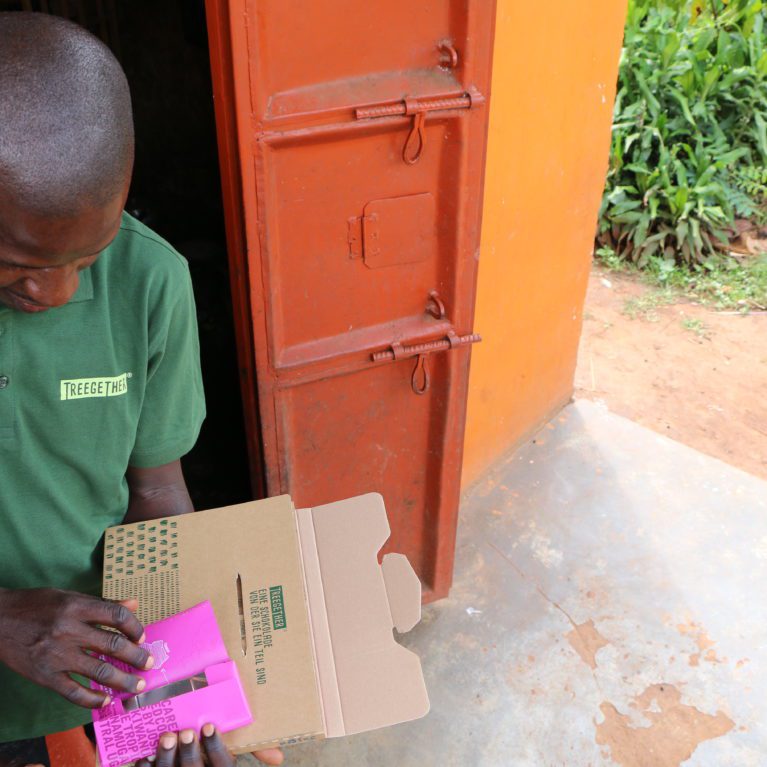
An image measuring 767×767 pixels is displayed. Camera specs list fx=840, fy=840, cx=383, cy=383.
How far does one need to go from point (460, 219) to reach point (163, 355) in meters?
0.94

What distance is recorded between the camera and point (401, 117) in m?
1.85

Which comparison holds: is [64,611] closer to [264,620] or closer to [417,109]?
[264,620]

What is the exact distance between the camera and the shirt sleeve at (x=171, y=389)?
4.35 ft

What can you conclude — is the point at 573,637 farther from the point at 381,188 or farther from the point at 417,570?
the point at 381,188

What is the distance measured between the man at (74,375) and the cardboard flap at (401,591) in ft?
1.24

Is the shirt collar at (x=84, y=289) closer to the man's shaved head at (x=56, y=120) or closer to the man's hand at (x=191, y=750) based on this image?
the man's shaved head at (x=56, y=120)

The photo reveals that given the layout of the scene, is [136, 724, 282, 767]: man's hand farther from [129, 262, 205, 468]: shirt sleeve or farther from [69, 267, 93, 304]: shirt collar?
[69, 267, 93, 304]: shirt collar

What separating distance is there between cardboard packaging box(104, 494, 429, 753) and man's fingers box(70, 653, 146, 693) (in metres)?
0.12

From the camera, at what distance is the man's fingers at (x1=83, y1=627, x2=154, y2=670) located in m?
1.14

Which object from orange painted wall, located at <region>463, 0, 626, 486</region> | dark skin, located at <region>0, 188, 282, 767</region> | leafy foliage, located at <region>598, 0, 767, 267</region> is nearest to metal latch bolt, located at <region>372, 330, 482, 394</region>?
orange painted wall, located at <region>463, 0, 626, 486</region>

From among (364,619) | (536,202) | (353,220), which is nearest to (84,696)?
(364,619)

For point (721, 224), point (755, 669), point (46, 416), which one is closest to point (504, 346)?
point (755, 669)

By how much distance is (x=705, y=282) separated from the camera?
5.11m

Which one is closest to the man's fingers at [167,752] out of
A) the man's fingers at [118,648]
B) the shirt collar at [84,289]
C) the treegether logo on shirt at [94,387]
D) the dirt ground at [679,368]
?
the man's fingers at [118,648]
